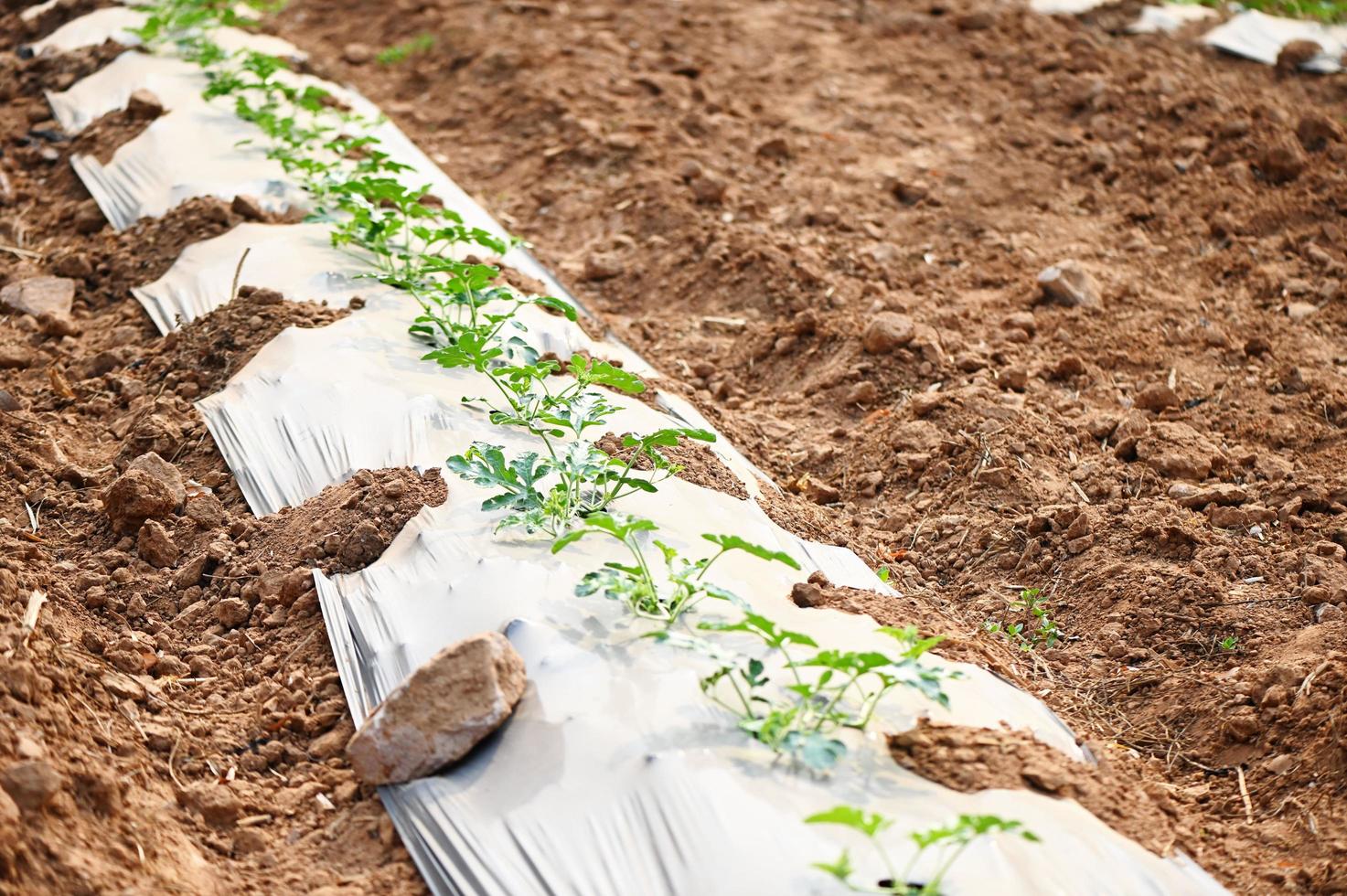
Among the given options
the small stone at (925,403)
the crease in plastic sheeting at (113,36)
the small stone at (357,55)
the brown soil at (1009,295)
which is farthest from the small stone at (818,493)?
the small stone at (357,55)

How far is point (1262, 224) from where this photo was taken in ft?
15.1

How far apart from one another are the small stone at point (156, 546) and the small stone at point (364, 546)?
51 centimetres

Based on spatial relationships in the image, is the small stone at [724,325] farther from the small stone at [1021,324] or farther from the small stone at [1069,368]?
the small stone at [1069,368]

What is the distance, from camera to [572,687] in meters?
2.29

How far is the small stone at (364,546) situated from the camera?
2.77 metres

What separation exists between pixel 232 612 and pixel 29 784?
79 cm

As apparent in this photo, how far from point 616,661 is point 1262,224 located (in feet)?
11.4

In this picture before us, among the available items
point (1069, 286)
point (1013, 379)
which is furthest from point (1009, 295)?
point (1013, 379)

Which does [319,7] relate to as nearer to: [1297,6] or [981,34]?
[981,34]

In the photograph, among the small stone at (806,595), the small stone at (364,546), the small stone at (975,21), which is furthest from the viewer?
the small stone at (975,21)

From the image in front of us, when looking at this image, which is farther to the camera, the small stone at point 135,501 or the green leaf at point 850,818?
the small stone at point 135,501

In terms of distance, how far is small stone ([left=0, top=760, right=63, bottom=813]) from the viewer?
6.64 feet

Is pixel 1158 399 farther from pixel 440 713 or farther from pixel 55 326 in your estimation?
pixel 55 326

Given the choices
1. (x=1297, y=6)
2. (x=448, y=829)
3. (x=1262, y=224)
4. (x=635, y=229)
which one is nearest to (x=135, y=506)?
(x=448, y=829)
